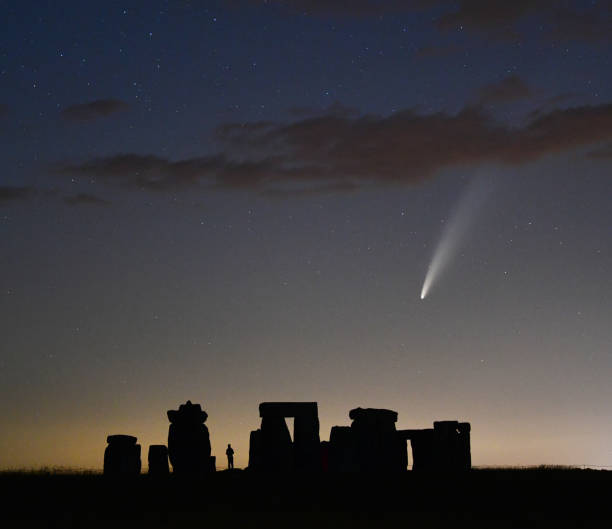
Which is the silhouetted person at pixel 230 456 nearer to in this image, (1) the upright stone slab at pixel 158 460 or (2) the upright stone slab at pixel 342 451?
(1) the upright stone slab at pixel 158 460

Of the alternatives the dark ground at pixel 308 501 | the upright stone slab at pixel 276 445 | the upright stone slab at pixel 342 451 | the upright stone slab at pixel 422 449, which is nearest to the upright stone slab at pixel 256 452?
the upright stone slab at pixel 276 445

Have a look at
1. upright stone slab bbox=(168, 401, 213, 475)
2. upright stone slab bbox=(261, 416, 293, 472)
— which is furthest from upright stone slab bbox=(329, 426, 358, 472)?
upright stone slab bbox=(168, 401, 213, 475)

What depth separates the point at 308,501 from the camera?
3291 cm

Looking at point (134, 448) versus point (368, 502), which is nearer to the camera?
point (368, 502)

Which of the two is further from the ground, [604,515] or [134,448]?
[134,448]

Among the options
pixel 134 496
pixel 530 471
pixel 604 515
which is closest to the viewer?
pixel 604 515

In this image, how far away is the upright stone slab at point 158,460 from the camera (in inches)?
1620

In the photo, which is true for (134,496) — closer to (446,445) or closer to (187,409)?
(187,409)

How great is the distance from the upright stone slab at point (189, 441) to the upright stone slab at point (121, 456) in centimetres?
147

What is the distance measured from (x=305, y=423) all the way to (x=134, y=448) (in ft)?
19.8

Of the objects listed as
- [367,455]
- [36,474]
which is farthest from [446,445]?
[36,474]

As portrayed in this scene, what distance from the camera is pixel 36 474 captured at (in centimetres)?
4150

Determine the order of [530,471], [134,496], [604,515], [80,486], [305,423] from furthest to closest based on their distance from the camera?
[530,471] → [305,423] → [80,486] → [134,496] → [604,515]

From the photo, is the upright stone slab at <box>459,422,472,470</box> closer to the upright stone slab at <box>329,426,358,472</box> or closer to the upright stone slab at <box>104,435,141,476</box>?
the upright stone slab at <box>329,426,358,472</box>
